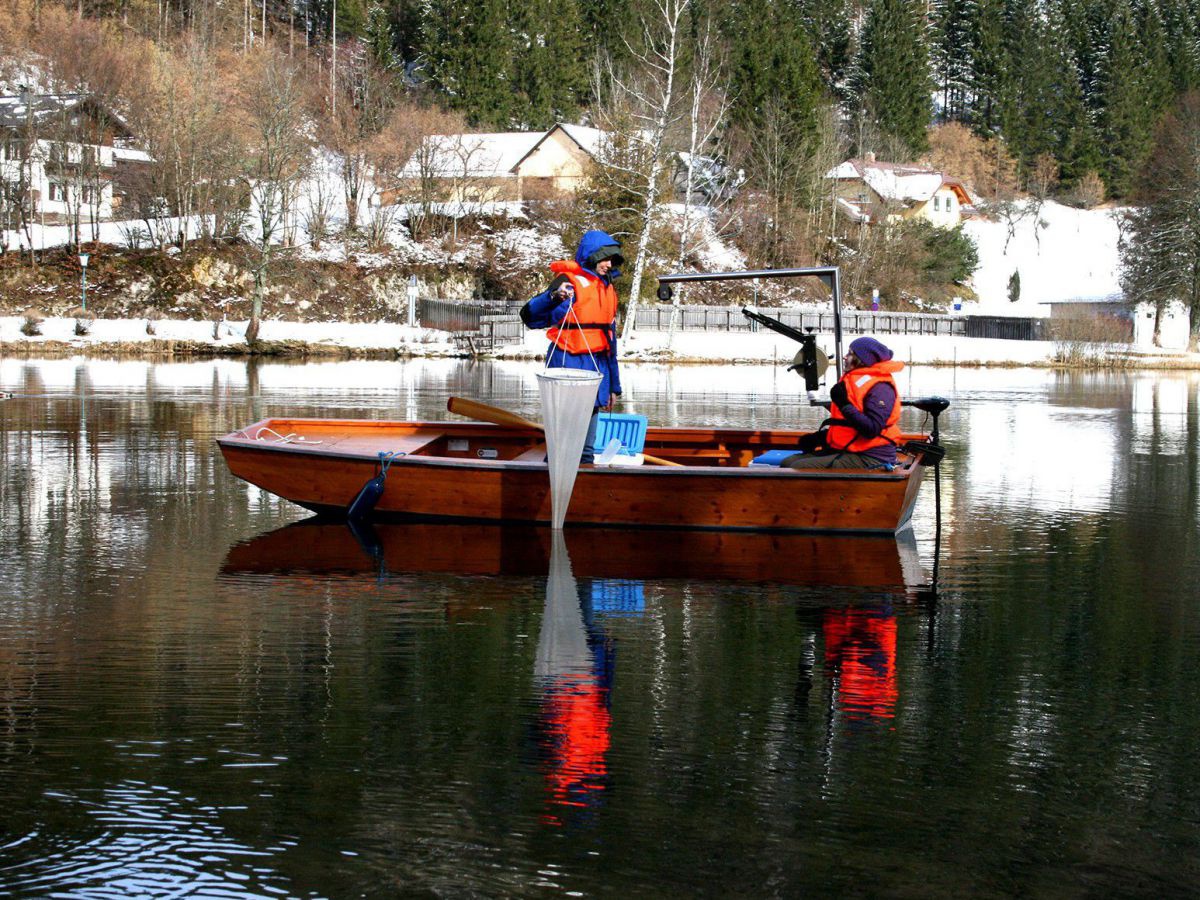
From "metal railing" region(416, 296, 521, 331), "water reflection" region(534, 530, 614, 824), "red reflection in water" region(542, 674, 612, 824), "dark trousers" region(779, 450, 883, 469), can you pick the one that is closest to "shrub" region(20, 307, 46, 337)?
"metal railing" region(416, 296, 521, 331)

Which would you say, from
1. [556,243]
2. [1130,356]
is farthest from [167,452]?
[556,243]

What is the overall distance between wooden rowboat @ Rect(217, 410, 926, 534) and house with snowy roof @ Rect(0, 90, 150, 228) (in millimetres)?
52986

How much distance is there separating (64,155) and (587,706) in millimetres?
63456

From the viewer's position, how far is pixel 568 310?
37.6 feet

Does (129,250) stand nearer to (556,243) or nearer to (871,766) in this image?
(556,243)

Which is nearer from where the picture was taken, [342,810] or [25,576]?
[342,810]

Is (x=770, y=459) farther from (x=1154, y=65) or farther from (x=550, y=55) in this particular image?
(x=1154, y=65)

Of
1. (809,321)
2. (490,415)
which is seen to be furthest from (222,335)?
(490,415)

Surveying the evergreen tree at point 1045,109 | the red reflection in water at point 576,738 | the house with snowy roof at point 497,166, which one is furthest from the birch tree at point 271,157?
the evergreen tree at point 1045,109

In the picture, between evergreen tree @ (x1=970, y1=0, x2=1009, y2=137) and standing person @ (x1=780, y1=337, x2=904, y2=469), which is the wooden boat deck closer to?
standing person @ (x1=780, y1=337, x2=904, y2=469)

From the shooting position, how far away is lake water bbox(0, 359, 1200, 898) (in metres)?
4.79

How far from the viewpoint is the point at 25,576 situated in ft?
30.7

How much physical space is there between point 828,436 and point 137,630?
17.8 feet

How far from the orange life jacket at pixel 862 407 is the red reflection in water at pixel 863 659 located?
2427 mm
